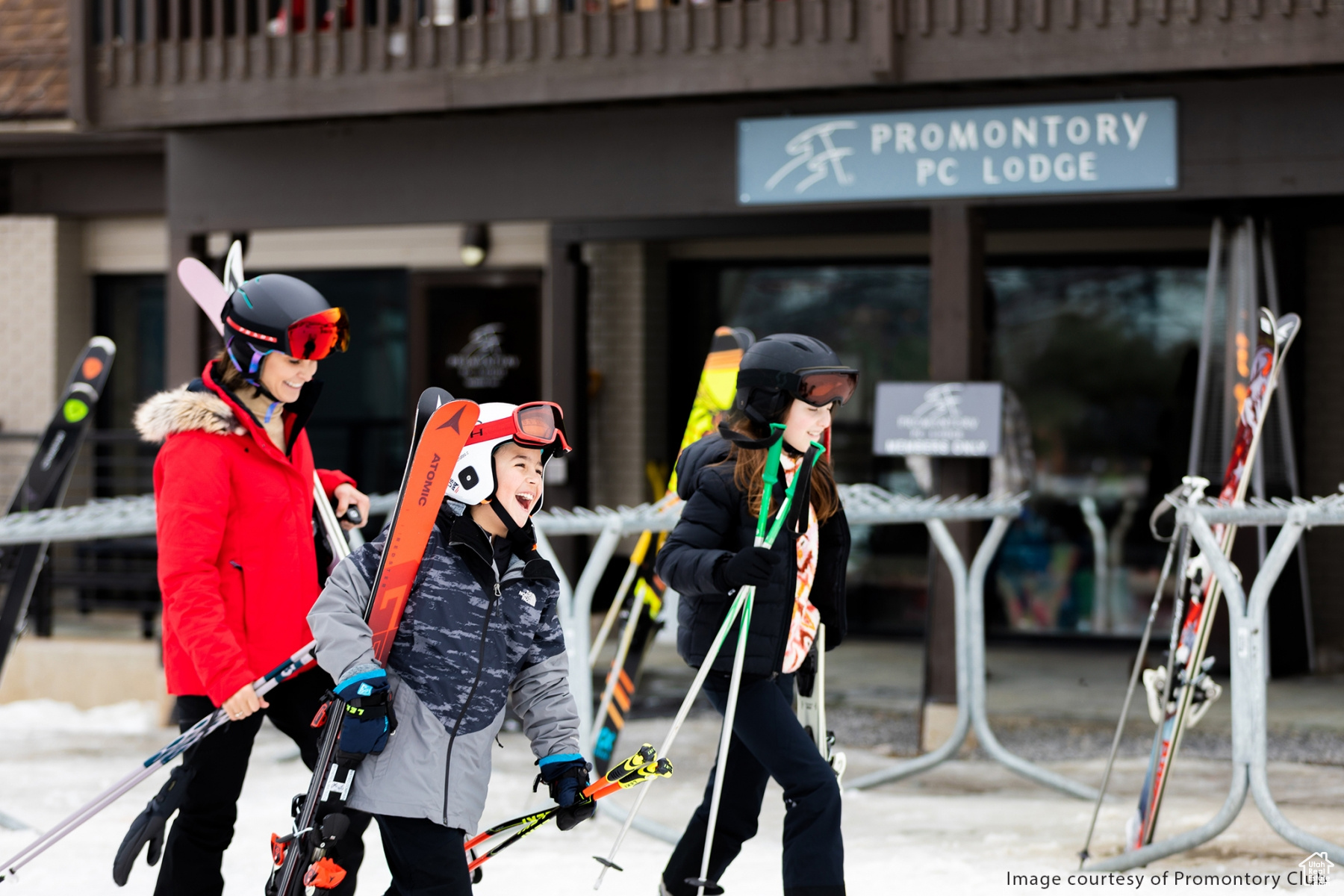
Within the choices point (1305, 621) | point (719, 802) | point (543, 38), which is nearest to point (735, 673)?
point (719, 802)

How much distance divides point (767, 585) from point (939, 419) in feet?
11.2

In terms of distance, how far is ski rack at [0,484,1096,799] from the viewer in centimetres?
527

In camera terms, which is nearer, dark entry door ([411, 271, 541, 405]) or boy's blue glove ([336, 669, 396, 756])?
boy's blue glove ([336, 669, 396, 756])

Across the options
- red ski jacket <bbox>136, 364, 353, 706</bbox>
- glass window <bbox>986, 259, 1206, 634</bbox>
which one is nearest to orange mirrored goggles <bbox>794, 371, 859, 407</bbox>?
red ski jacket <bbox>136, 364, 353, 706</bbox>

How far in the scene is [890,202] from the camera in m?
6.96

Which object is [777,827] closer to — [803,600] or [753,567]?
[803,600]

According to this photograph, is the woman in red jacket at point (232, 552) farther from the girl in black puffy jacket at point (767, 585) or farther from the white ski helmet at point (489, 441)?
the girl in black puffy jacket at point (767, 585)

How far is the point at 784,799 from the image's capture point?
3604 millimetres

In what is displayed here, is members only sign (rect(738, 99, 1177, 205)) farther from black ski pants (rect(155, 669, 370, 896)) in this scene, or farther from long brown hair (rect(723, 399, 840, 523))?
black ski pants (rect(155, 669, 370, 896))

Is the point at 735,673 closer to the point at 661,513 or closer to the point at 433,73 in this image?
the point at 661,513

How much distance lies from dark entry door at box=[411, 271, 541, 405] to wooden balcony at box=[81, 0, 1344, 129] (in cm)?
189

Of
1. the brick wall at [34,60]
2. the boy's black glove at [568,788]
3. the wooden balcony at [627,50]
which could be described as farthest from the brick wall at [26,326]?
the boy's black glove at [568,788]

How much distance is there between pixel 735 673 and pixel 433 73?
4.68 m

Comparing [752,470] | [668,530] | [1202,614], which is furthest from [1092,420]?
[752,470]
